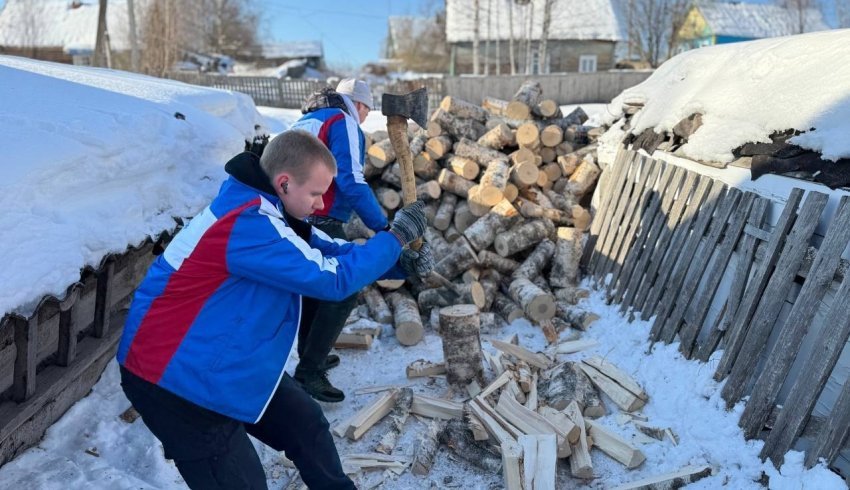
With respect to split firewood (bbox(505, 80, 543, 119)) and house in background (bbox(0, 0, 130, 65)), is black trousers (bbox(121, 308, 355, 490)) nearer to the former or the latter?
split firewood (bbox(505, 80, 543, 119))

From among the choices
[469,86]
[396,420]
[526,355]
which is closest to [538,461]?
[396,420]

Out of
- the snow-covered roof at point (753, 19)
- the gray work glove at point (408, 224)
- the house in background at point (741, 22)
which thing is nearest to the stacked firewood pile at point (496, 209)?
the gray work glove at point (408, 224)

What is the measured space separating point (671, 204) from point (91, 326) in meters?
4.37

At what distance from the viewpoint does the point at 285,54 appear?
45.2 m

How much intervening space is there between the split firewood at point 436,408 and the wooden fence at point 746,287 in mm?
1632

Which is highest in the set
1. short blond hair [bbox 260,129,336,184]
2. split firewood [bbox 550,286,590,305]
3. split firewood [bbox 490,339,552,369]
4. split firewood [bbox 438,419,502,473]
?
short blond hair [bbox 260,129,336,184]

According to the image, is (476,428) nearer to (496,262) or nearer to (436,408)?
(436,408)

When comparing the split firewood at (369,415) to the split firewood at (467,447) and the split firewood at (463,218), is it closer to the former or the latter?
the split firewood at (467,447)

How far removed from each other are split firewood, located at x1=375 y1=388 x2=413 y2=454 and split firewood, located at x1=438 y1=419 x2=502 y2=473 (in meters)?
0.30

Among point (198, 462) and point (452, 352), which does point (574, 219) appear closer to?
point (452, 352)

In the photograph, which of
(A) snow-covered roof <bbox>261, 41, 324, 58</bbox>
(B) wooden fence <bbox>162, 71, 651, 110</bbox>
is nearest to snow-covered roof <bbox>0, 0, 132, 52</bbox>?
(A) snow-covered roof <bbox>261, 41, 324, 58</bbox>

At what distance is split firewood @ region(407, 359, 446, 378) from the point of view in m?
4.60

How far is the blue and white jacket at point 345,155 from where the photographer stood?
3.90 m

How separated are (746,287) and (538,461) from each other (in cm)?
179
